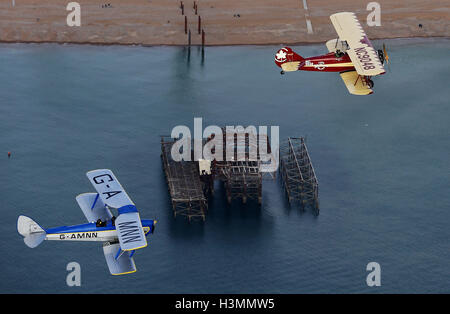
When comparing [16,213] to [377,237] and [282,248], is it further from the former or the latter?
[377,237]

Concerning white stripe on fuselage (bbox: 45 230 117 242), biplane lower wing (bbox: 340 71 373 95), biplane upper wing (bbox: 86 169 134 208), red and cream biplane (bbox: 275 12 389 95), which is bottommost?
white stripe on fuselage (bbox: 45 230 117 242)

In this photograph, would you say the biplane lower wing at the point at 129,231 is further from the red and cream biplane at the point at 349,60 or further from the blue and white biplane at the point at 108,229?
the red and cream biplane at the point at 349,60

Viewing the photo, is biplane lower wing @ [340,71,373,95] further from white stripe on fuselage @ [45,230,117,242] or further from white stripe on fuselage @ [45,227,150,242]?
white stripe on fuselage @ [45,230,117,242]

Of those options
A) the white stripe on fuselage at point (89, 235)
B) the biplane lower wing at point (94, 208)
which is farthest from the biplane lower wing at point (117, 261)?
the biplane lower wing at point (94, 208)

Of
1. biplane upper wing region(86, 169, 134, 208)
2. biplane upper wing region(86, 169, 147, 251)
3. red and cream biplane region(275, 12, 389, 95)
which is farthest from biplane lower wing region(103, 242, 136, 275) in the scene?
red and cream biplane region(275, 12, 389, 95)

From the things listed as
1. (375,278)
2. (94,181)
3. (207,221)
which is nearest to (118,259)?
(94,181)

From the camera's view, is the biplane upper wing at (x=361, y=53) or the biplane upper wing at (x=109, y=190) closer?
the biplane upper wing at (x=109, y=190)
